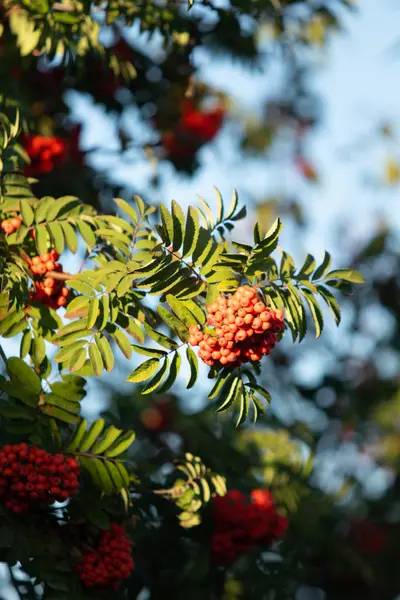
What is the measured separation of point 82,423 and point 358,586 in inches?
145

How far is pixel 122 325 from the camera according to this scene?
2.39 meters

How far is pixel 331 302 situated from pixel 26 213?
0.89 meters

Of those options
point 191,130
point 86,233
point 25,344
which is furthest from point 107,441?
point 191,130

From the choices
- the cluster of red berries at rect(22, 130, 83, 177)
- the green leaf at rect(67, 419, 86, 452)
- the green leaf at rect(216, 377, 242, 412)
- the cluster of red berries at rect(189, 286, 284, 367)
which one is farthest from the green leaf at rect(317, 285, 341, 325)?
the cluster of red berries at rect(22, 130, 83, 177)

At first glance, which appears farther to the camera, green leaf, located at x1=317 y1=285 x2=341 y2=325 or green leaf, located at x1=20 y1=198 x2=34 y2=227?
green leaf, located at x1=20 y1=198 x2=34 y2=227

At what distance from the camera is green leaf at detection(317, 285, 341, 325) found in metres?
2.29

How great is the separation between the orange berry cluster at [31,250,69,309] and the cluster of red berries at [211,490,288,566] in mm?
1100

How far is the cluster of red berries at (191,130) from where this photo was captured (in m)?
4.73

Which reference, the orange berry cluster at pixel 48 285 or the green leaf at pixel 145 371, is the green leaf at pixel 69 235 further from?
the green leaf at pixel 145 371

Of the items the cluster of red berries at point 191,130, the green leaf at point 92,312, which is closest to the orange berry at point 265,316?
the green leaf at point 92,312

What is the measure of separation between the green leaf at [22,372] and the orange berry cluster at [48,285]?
0.19 m

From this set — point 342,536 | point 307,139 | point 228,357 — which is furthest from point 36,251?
point 307,139

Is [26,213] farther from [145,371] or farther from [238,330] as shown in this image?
[238,330]

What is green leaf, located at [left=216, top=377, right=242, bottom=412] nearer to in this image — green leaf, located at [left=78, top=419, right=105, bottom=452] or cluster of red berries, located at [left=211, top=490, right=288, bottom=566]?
green leaf, located at [left=78, top=419, right=105, bottom=452]
